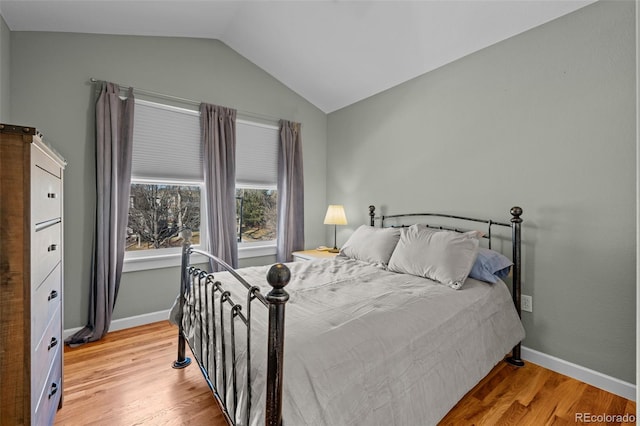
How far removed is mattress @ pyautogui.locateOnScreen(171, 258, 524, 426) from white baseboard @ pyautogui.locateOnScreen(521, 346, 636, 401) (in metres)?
0.28

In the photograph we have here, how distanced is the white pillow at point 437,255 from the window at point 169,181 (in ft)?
6.47

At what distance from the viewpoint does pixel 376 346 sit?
4.24 ft

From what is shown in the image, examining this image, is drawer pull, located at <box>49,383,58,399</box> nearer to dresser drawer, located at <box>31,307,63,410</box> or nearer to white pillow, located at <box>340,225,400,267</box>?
dresser drawer, located at <box>31,307,63,410</box>

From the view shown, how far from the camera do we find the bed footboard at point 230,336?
3.16 ft

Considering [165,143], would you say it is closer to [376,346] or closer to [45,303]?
[45,303]

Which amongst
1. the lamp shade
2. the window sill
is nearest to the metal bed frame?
the window sill

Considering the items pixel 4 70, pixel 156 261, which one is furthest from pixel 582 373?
pixel 4 70

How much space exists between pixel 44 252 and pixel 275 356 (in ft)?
3.70

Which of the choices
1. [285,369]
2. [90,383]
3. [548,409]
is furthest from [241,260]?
[548,409]

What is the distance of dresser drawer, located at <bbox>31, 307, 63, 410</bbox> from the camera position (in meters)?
1.13

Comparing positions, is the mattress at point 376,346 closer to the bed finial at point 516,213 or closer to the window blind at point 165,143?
the bed finial at point 516,213

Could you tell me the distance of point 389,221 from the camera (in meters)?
3.35

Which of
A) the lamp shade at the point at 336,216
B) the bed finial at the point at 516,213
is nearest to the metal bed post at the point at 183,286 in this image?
the lamp shade at the point at 336,216

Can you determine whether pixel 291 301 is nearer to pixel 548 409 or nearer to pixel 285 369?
pixel 285 369
